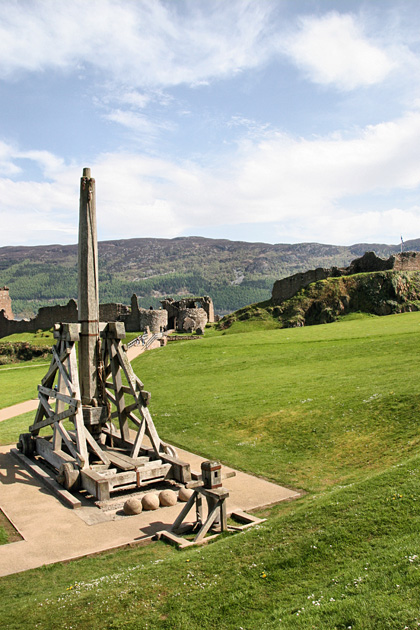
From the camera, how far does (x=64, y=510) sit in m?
10.6

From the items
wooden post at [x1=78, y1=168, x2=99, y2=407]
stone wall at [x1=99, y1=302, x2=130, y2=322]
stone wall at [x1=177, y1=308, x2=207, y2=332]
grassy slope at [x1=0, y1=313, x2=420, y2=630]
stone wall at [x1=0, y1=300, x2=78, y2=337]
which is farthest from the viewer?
stone wall at [x1=0, y1=300, x2=78, y2=337]

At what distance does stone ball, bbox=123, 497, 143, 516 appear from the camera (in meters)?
10.4

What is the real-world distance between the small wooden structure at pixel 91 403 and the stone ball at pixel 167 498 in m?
0.80

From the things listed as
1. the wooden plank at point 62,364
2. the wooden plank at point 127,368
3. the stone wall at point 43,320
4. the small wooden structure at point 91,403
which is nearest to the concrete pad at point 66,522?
the small wooden structure at point 91,403

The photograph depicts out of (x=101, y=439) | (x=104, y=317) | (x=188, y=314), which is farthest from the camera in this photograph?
(x=104, y=317)

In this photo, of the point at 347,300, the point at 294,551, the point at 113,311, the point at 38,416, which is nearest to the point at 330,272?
the point at 347,300

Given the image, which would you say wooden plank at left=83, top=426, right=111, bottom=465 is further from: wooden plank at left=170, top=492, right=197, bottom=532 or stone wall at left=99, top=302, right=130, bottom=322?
stone wall at left=99, top=302, right=130, bottom=322

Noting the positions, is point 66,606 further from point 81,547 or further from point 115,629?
point 81,547

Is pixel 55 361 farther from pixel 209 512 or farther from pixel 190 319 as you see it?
pixel 190 319

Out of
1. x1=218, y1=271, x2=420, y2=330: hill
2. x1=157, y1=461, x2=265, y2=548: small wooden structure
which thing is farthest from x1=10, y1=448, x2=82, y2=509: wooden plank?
x1=218, y1=271, x2=420, y2=330: hill

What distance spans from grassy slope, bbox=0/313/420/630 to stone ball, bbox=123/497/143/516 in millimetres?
1740

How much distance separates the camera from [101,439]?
13656 millimetres

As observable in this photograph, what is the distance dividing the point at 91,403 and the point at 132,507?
357cm

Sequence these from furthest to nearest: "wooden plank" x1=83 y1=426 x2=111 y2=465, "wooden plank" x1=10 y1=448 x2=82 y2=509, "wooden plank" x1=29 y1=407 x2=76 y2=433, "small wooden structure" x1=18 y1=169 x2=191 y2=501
Result: "wooden plank" x1=29 y1=407 x2=76 y2=433 < "wooden plank" x1=83 y1=426 x2=111 y2=465 < "small wooden structure" x1=18 y1=169 x2=191 y2=501 < "wooden plank" x1=10 y1=448 x2=82 y2=509
